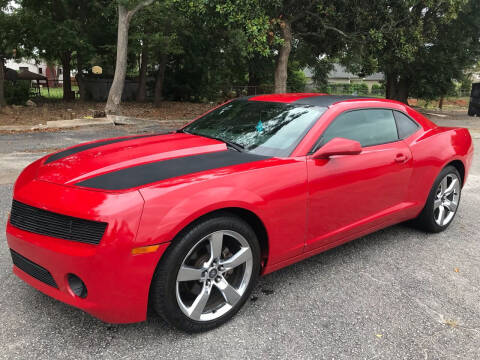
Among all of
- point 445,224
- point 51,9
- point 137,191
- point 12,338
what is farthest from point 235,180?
point 51,9

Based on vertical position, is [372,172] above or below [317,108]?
below

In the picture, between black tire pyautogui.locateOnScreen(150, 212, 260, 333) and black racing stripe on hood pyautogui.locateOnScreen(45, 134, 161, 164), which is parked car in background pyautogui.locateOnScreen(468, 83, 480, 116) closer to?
black racing stripe on hood pyautogui.locateOnScreen(45, 134, 161, 164)

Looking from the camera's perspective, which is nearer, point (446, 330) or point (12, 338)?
point (12, 338)

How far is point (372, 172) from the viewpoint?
3.52 m

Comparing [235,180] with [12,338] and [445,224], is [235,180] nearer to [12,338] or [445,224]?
[12,338]

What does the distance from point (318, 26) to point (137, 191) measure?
50.3ft

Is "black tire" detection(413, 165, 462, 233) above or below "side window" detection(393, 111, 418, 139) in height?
below

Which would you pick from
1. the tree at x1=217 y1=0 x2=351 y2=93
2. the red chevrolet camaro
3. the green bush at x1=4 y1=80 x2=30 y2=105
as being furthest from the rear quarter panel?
the green bush at x1=4 y1=80 x2=30 y2=105

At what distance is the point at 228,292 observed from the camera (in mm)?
2721

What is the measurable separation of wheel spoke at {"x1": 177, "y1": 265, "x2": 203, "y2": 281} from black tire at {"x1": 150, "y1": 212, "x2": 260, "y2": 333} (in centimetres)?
4

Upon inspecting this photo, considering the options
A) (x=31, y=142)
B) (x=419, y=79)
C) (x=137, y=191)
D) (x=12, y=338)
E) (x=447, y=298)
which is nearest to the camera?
(x=137, y=191)

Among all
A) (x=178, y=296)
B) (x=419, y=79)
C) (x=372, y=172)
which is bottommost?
(x=178, y=296)

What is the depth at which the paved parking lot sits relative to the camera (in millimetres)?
2488

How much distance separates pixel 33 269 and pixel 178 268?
90 centimetres
